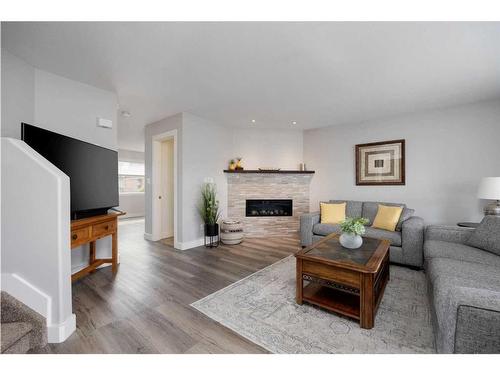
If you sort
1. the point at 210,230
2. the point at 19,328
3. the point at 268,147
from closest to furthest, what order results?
the point at 19,328
the point at 210,230
the point at 268,147

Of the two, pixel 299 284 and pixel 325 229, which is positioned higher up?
pixel 325 229

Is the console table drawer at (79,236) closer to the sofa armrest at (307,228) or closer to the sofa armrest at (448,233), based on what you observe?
the sofa armrest at (307,228)

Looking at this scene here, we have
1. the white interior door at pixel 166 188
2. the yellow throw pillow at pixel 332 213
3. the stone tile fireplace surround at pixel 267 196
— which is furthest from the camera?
the stone tile fireplace surround at pixel 267 196

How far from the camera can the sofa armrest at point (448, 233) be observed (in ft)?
7.70

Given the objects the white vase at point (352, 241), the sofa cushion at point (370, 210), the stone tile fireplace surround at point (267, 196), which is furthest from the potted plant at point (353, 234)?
the stone tile fireplace surround at point (267, 196)

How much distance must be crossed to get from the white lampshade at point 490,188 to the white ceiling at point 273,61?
1149mm

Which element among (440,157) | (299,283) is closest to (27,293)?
(299,283)

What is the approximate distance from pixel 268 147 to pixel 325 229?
2215mm

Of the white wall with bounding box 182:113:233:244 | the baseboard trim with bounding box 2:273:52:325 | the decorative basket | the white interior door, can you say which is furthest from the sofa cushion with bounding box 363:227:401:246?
the white interior door

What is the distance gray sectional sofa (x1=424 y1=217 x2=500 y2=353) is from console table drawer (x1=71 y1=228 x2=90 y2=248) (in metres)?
2.85

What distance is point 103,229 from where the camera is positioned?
94.5 inches

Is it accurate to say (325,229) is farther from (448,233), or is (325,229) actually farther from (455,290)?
(455,290)

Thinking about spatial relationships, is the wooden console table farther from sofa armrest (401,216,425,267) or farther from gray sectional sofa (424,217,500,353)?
sofa armrest (401,216,425,267)

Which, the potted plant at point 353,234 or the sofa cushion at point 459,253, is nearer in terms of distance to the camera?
the sofa cushion at point 459,253
